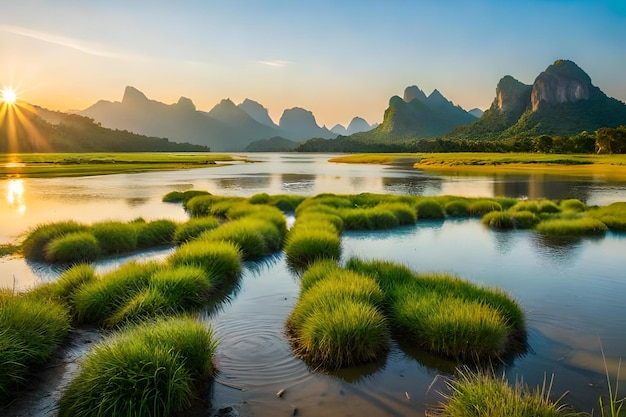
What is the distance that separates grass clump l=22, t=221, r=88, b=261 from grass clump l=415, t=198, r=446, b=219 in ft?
63.8

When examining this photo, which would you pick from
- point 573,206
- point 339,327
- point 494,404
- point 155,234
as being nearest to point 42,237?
point 155,234

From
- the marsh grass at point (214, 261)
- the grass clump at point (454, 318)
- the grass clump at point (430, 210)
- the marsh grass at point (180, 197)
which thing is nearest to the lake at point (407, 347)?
the grass clump at point (454, 318)

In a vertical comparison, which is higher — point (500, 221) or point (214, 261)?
point (214, 261)

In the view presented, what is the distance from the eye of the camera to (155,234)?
65.6 ft

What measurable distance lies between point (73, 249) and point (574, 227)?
2304 cm

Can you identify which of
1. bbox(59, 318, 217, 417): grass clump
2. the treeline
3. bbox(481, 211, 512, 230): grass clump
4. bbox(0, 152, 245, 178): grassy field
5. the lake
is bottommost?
the lake

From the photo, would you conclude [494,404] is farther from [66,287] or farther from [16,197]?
[16,197]

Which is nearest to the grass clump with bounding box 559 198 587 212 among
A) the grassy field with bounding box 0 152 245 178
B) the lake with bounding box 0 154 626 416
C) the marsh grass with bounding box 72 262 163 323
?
the lake with bounding box 0 154 626 416

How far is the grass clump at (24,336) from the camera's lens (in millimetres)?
6879

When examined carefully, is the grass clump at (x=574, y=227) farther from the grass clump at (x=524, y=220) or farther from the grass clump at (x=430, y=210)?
the grass clump at (x=430, y=210)

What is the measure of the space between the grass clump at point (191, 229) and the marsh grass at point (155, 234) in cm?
36

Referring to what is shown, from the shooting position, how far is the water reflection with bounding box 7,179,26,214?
2970 cm

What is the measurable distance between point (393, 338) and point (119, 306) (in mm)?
6461

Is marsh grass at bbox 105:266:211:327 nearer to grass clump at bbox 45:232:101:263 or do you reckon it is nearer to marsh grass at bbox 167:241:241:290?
marsh grass at bbox 167:241:241:290
